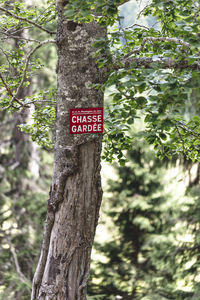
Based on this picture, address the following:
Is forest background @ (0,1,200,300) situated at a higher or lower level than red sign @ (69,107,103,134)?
lower

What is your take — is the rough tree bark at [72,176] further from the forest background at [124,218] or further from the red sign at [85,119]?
the forest background at [124,218]

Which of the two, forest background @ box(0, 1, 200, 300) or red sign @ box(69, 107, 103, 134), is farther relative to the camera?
forest background @ box(0, 1, 200, 300)

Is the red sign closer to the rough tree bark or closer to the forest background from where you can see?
the rough tree bark

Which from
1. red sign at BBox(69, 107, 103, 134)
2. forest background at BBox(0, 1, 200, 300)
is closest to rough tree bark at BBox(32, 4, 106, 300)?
red sign at BBox(69, 107, 103, 134)

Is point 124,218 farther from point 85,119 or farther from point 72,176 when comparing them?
point 85,119

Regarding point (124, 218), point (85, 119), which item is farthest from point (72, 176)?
point (124, 218)

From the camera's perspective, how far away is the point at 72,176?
2111 millimetres

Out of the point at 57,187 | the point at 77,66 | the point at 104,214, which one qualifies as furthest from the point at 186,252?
the point at 77,66

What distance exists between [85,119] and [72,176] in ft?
1.28

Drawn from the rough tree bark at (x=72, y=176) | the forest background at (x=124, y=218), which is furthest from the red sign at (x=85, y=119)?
the forest background at (x=124, y=218)

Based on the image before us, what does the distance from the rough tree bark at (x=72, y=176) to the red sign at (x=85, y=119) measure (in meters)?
0.03

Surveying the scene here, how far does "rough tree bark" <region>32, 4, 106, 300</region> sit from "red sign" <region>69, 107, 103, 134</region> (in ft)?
0.11

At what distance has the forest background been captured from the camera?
15.3ft

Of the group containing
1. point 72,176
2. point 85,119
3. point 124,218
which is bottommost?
point 124,218
